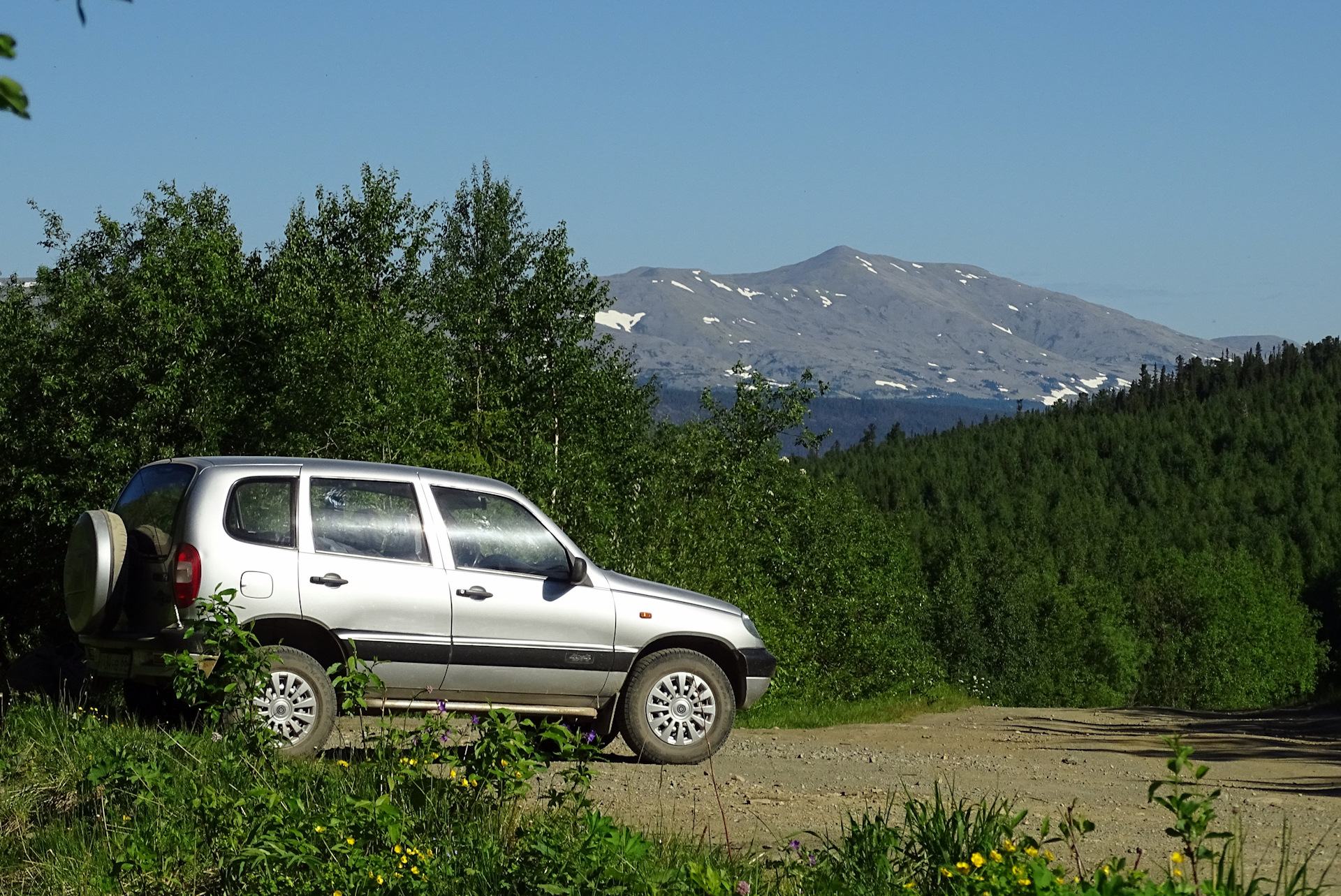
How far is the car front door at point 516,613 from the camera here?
853 centimetres

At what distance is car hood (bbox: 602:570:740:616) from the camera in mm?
9055

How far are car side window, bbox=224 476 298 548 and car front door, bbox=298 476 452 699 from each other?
101 millimetres

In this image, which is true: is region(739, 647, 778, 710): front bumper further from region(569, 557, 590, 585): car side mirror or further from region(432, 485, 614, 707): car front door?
region(569, 557, 590, 585): car side mirror

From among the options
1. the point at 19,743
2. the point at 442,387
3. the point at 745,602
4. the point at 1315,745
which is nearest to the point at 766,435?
the point at 745,602

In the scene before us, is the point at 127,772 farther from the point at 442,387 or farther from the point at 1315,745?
the point at 442,387

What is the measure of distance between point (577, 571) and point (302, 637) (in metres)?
1.63

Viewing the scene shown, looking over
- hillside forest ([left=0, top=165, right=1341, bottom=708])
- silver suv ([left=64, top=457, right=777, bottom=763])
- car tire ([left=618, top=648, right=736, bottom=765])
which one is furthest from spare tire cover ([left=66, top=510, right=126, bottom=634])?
hillside forest ([left=0, top=165, right=1341, bottom=708])

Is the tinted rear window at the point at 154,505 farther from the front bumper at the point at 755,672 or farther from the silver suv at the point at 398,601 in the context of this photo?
the front bumper at the point at 755,672

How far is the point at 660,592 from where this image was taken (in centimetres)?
920

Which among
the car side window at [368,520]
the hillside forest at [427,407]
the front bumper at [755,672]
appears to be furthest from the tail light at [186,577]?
the hillside forest at [427,407]

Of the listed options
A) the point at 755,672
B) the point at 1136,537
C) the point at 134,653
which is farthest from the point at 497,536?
the point at 1136,537

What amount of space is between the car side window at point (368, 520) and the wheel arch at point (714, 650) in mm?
1590

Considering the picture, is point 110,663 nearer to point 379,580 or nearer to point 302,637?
point 302,637

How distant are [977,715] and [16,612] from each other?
79.0 feet
